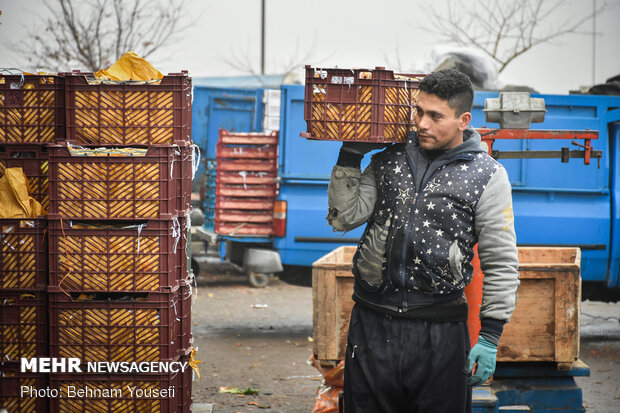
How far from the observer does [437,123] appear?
351 centimetres

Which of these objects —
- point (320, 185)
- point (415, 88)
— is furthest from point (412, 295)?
point (320, 185)

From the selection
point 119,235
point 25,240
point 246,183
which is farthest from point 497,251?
point 246,183

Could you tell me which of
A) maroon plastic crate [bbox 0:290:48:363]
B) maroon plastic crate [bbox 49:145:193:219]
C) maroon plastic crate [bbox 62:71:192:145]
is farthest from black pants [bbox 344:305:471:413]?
maroon plastic crate [bbox 0:290:48:363]

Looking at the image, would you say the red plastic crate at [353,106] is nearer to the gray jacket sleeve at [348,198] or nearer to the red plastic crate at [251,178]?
the gray jacket sleeve at [348,198]

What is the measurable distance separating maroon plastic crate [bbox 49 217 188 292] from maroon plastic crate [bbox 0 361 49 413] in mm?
641

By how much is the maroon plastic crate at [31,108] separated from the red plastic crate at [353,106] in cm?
178

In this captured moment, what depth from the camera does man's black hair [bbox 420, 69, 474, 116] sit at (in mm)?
3475

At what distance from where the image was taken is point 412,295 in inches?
136

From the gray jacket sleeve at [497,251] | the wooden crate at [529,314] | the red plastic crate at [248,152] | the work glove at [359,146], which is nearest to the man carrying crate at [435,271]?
the gray jacket sleeve at [497,251]

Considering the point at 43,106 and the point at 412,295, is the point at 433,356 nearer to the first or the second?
the point at 412,295

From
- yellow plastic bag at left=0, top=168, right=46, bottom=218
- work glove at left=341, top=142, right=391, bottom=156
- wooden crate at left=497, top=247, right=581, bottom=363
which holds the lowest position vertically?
wooden crate at left=497, top=247, right=581, bottom=363

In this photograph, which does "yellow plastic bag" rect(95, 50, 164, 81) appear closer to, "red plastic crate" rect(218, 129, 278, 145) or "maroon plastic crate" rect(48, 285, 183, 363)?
"maroon plastic crate" rect(48, 285, 183, 363)

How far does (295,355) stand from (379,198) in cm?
475

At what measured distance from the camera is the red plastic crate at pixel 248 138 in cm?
1035
